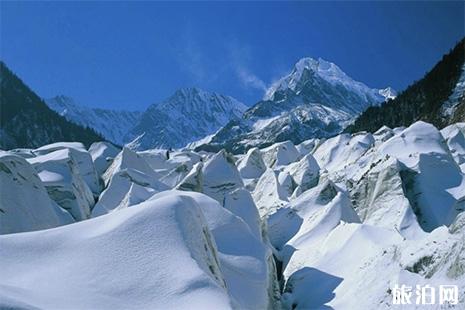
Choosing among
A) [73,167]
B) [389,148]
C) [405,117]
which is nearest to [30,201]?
[73,167]

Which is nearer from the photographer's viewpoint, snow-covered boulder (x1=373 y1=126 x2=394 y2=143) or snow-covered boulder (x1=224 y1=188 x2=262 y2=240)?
snow-covered boulder (x1=224 y1=188 x2=262 y2=240)

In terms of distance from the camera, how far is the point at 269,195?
175ft

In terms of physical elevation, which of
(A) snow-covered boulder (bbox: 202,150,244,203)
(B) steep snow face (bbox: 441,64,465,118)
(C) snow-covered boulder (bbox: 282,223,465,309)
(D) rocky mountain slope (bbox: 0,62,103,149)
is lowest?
(C) snow-covered boulder (bbox: 282,223,465,309)

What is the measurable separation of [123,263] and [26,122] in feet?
511

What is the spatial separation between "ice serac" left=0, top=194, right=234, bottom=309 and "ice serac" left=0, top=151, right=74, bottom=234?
8.59m

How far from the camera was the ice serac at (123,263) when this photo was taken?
1289cm

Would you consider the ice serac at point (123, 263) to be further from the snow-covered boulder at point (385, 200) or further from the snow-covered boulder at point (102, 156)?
the snow-covered boulder at point (102, 156)

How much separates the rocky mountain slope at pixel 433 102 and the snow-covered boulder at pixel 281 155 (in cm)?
2708

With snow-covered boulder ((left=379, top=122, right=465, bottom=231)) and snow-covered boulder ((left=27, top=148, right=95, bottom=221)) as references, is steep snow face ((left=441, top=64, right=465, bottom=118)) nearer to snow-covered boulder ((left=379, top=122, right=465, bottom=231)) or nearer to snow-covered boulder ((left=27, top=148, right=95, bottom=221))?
snow-covered boulder ((left=379, top=122, right=465, bottom=231))

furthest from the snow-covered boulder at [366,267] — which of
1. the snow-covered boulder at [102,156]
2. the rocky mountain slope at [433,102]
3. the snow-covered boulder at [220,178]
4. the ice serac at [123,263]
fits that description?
the rocky mountain slope at [433,102]

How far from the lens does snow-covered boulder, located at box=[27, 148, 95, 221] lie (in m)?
32.4

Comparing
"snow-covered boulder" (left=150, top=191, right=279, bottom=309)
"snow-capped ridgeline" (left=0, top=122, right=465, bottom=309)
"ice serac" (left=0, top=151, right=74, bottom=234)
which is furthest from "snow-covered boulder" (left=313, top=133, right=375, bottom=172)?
"ice serac" (left=0, top=151, right=74, bottom=234)

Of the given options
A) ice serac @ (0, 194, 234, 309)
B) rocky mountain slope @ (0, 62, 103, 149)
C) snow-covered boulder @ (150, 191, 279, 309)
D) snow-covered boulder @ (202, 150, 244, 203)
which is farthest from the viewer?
rocky mountain slope @ (0, 62, 103, 149)

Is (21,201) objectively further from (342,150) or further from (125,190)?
(342,150)
